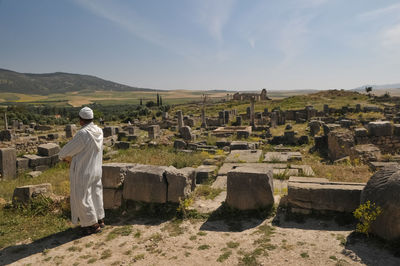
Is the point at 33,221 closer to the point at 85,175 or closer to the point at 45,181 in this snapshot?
the point at 85,175

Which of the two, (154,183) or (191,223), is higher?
(154,183)

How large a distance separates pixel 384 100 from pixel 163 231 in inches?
1973

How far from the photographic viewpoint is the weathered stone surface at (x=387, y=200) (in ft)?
11.3

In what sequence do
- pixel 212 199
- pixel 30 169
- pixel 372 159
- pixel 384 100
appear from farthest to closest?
1. pixel 384 100
2. pixel 30 169
3. pixel 372 159
4. pixel 212 199

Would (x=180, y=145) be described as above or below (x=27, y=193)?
below

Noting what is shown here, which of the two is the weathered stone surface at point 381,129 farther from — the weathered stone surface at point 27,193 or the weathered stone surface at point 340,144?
the weathered stone surface at point 27,193

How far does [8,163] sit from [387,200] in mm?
12274

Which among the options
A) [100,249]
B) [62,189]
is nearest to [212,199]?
[100,249]

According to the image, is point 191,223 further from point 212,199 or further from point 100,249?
point 100,249

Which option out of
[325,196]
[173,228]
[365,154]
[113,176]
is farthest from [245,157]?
[173,228]

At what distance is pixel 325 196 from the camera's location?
4559 mm

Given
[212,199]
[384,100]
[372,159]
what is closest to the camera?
[212,199]

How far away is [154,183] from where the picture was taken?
5.17 metres

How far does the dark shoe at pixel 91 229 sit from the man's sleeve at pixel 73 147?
128cm
